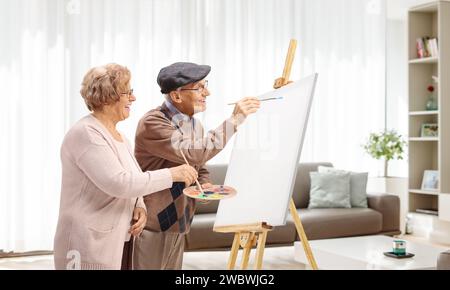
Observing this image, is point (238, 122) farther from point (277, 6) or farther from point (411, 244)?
point (277, 6)

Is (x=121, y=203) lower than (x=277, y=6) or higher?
lower

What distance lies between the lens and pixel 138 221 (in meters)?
1.98

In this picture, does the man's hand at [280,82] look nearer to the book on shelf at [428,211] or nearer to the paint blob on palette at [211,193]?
the paint blob on palette at [211,193]

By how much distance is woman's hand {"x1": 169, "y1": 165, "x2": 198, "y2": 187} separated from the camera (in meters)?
1.93

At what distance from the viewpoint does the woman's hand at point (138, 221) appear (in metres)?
1.98

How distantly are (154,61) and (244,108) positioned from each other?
349 centimetres

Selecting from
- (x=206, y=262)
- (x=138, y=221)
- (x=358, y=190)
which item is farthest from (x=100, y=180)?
(x=358, y=190)

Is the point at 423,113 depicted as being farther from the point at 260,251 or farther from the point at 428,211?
the point at 260,251

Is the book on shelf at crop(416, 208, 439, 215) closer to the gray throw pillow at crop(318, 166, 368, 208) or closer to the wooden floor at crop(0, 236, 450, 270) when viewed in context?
the gray throw pillow at crop(318, 166, 368, 208)

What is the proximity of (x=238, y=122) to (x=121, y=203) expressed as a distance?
480 millimetres

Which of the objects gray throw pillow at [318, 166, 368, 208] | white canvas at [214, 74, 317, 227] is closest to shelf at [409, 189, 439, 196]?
gray throw pillow at [318, 166, 368, 208]

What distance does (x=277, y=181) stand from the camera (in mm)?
2361

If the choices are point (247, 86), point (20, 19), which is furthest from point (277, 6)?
point (20, 19)
